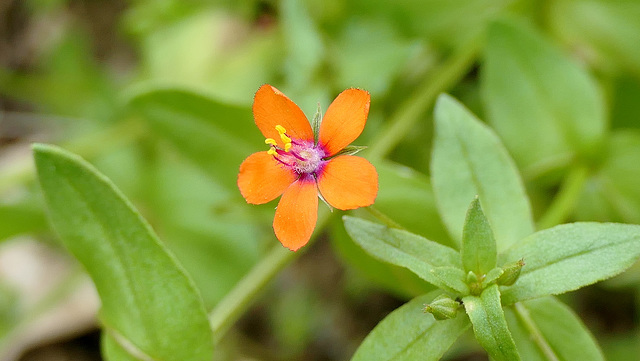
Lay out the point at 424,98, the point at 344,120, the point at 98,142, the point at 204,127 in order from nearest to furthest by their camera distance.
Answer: the point at 344,120
the point at 204,127
the point at 424,98
the point at 98,142

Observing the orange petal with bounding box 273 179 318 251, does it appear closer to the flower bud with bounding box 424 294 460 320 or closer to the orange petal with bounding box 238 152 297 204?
the orange petal with bounding box 238 152 297 204

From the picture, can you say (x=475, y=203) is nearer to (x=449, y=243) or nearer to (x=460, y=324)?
(x=460, y=324)

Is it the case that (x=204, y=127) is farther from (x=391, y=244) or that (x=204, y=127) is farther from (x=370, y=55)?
(x=391, y=244)

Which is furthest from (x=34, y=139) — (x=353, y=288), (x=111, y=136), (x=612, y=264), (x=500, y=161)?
(x=612, y=264)

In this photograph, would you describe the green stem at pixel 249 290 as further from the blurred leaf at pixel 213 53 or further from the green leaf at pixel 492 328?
the blurred leaf at pixel 213 53

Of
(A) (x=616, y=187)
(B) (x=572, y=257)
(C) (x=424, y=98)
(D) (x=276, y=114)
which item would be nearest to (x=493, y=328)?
(B) (x=572, y=257)

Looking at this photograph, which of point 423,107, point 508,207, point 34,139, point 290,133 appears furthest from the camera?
point 34,139
